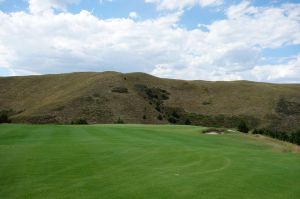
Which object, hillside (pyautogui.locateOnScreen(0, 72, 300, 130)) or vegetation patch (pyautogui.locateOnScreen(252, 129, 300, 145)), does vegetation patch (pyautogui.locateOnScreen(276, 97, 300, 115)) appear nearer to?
hillside (pyautogui.locateOnScreen(0, 72, 300, 130))

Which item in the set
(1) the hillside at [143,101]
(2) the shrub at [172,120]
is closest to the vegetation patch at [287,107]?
(1) the hillside at [143,101]

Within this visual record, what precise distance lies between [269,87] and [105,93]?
52.7m

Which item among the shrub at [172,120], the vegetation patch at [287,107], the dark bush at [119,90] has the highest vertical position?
the dark bush at [119,90]

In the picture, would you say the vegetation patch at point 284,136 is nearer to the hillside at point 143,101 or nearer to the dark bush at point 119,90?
the hillside at point 143,101

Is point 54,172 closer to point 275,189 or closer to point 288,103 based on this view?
point 275,189

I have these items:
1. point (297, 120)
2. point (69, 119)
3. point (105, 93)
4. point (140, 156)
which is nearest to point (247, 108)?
point (297, 120)

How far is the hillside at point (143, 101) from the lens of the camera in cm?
7500

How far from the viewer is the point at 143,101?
85500 mm

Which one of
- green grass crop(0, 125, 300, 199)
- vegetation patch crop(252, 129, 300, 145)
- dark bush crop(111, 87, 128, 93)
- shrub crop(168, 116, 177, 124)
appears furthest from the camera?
dark bush crop(111, 87, 128, 93)

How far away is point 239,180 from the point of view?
10883 mm

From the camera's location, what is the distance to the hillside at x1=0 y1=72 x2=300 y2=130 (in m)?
75.0

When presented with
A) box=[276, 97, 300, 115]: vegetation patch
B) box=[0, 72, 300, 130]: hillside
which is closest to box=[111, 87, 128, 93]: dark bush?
box=[0, 72, 300, 130]: hillside

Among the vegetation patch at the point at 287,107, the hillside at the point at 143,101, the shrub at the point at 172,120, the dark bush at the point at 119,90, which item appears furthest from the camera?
the vegetation patch at the point at 287,107

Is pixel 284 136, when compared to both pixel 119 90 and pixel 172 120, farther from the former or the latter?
pixel 119 90
